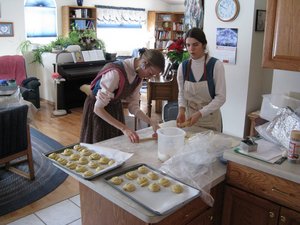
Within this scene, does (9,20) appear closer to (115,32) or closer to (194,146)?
(115,32)

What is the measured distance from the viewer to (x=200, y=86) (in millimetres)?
2199

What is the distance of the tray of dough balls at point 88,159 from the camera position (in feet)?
4.74

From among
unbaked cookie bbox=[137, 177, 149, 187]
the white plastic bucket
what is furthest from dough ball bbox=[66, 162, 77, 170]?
the white plastic bucket

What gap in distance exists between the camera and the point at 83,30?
7.12 metres

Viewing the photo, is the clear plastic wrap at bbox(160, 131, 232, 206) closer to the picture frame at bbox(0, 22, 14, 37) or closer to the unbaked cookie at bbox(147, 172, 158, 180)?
the unbaked cookie at bbox(147, 172, 158, 180)

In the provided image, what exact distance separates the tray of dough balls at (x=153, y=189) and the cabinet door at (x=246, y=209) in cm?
42

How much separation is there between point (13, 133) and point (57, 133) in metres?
1.73

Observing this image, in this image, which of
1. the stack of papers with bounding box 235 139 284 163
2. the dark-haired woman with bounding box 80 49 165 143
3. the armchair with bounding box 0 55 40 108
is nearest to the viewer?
the stack of papers with bounding box 235 139 284 163

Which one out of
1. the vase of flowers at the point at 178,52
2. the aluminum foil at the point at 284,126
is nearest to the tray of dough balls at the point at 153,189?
the aluminum foil at the point at 284,126

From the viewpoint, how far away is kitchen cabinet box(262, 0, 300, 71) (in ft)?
5.34

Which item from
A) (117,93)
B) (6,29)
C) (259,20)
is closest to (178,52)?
(259,20)

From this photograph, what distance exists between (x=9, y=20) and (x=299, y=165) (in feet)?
19.6

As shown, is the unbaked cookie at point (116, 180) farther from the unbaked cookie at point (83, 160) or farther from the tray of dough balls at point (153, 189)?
the unbaked cookie at point (83, 160)

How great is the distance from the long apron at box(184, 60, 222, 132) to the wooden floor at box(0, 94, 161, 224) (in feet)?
4.70
